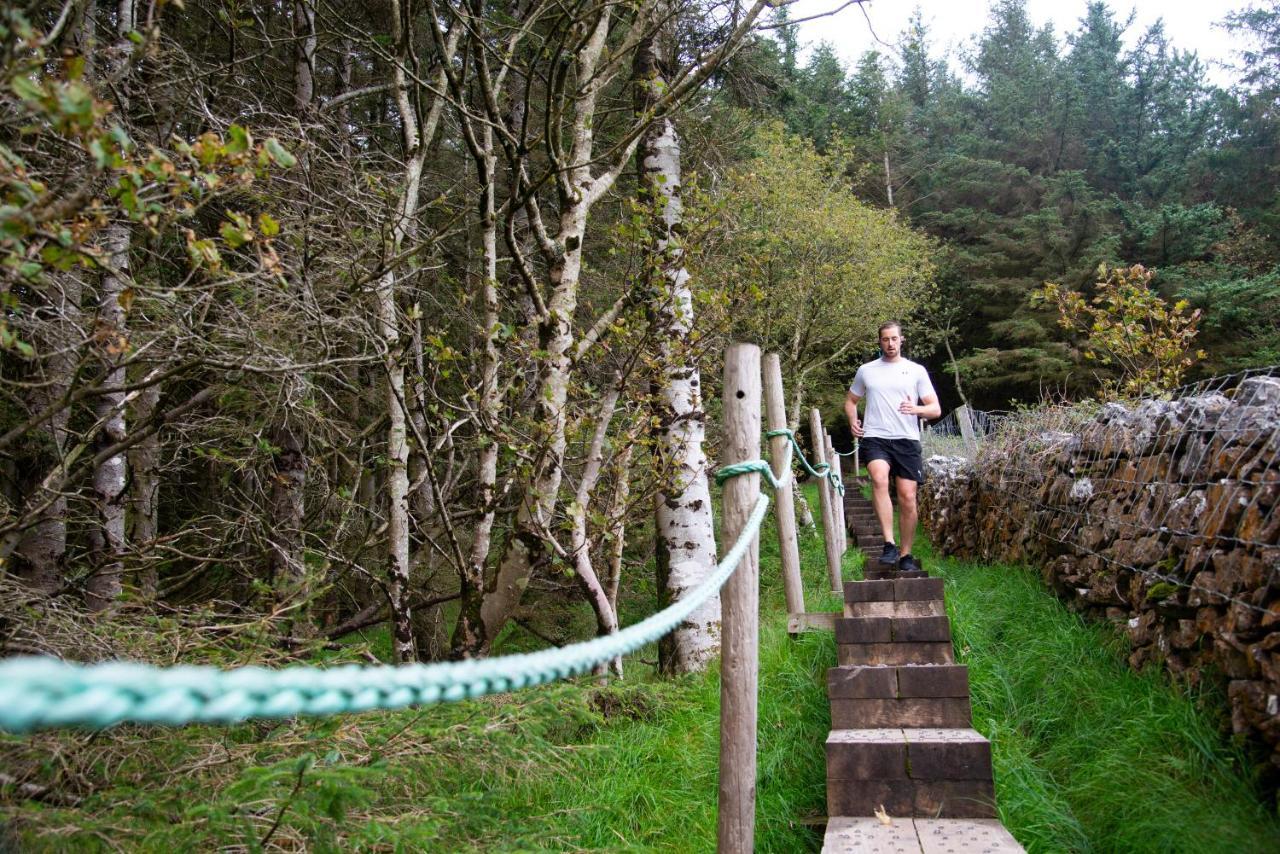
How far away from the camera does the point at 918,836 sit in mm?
3076

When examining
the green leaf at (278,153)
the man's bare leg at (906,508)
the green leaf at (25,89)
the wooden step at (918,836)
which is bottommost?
the wooden step at (918,836)

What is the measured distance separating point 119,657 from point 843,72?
36832 mm

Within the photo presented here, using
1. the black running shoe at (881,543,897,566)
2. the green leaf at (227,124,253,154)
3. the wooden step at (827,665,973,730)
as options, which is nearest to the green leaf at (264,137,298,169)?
the green leaf at (227,124,253,154)

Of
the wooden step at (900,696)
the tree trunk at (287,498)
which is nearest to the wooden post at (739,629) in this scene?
the wooden step at (900,696)

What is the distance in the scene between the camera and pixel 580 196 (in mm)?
4930

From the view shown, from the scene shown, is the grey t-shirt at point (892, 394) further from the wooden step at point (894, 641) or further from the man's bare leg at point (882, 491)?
the wooden step at point (894, 641)

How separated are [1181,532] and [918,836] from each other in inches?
68.8

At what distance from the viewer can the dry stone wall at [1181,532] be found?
2.74 m

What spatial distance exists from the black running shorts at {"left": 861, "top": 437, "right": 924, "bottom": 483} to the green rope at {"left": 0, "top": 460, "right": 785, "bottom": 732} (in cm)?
465

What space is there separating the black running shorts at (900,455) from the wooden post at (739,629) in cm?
297

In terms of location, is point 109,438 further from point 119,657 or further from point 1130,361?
point 1130,361

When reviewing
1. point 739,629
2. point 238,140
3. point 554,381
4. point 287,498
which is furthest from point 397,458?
point 739,629

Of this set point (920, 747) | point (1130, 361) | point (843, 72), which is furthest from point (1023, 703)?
point (843, 72)

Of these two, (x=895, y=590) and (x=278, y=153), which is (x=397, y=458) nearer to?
(x=278, y=153)
